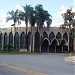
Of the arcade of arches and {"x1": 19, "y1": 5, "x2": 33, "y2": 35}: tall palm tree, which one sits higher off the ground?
{"x1": 19, "y1": 5, "x2": 33, "y2": 35}: tall palm tree

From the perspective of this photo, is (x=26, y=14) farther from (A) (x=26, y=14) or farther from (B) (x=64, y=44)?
(B) (x=64, y=44)

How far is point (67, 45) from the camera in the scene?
81750 millimetres

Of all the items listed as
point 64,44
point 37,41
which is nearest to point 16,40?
point 37,41

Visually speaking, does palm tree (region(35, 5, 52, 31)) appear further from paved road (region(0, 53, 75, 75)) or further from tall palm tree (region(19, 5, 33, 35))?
paved road (region(0, 53, 75, 75))

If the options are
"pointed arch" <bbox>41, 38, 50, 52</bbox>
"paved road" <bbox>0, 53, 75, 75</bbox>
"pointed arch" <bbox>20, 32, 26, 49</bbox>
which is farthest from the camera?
"pointed arch" <bbox>41, 38, 50, 52</bbox>

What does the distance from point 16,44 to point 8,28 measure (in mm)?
6045

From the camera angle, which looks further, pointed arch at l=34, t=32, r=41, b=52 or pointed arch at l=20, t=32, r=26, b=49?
pointed arch at l=20, t=32, r=26, b=49

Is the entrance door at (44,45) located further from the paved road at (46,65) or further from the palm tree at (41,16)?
the paved road at (46,65)

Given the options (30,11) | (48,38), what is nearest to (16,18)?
(30,11)

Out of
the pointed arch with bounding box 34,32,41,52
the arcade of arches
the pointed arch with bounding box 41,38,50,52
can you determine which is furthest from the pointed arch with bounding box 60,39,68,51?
the pointed arch with bounding box 34,32,41,52

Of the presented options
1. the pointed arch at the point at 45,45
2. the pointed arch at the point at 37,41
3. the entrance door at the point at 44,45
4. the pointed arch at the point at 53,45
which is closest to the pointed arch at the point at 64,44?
the pointed arch at the point at 53,45

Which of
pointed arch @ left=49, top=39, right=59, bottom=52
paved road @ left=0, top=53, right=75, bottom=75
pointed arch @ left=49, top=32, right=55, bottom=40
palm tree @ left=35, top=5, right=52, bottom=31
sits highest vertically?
palm tree @ left=35, top=5, right=52, bottom=31

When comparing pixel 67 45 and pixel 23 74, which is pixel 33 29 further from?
pixel 23 74

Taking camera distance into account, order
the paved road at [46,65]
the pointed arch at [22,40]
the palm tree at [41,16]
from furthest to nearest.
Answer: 1. the pointed arch at [22,40]
2. the palm tree at [41,16]
3. the paved road at [46,65]
